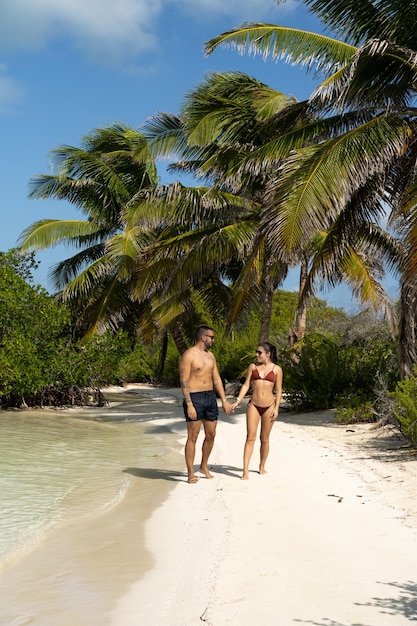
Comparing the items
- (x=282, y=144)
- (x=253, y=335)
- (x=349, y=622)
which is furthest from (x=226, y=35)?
(x=253, y=335)

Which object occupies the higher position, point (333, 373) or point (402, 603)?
point (333, 373)

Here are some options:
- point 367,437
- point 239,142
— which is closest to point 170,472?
point 367,437

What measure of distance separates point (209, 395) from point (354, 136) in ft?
17.9

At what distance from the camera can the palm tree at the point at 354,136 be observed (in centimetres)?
1169

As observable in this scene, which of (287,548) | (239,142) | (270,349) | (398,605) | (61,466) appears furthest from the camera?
(239,142)

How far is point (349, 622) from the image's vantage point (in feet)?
13.9

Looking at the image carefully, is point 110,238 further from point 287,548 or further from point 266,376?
point 287,548

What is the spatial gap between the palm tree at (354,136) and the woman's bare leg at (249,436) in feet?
11.7

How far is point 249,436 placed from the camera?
894 centimetres

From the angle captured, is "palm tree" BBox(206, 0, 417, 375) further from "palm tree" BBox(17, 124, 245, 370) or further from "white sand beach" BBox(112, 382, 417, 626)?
"palm tree" BBox(17, 124, 245, 370)

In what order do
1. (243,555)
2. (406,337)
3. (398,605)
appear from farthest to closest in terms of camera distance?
1. (406,337)
2. (243,555)
3. (398,605)

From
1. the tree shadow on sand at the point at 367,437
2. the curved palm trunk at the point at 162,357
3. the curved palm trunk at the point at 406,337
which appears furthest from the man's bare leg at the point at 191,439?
the curved palm trunk at the point at 162,357

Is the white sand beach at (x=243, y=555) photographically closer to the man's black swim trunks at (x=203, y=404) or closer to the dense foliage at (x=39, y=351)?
the man's black swim trunks at (x=203, y=404)

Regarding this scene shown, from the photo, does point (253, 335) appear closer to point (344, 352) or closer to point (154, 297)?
point (154, 297)
